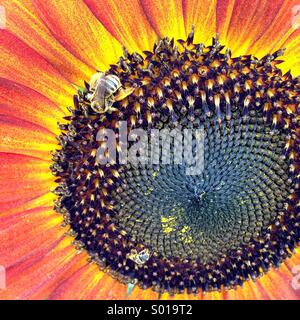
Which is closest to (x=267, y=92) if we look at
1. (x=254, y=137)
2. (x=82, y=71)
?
(x=254, y=137)

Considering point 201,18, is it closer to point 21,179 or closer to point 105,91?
point 105,91

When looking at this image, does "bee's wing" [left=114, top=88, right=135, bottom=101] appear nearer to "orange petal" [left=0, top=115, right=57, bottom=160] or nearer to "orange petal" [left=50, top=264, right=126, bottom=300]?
"orange petal" [left=0, top=115, right=57, bottom=160]

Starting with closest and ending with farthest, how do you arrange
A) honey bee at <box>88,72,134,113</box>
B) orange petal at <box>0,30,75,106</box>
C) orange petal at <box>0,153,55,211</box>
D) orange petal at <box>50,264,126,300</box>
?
1. honey bee at <box>88,72,134,113</box>
2. orange petal at <box>0,30,75,106</box>
3. orange petal at <box>0,153,55,211</box>
4. orange petal at <box>50,264,126,300</box>

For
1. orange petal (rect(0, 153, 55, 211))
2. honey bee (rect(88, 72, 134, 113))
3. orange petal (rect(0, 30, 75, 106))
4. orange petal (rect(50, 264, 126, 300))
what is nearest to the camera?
honey bee (rect(88, 72, 134, 113))

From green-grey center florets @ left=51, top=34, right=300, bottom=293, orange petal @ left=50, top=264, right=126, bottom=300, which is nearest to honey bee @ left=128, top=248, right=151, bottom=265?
green-grey center florets @ left=51, top=34, right=300, bottom=293

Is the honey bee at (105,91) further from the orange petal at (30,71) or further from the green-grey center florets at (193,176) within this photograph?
the orange petal at (30,71)

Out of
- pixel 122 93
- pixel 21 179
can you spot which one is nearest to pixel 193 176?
pixel 122 93

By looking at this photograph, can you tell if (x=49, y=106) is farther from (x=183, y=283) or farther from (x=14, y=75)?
(x=183, y=283)
